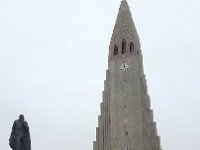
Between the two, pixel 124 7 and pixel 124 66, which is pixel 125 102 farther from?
pixel 124 7

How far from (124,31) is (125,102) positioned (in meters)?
16.0

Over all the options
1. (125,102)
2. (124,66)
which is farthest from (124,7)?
(125,102)

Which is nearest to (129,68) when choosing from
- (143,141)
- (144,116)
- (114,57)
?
(114,57)

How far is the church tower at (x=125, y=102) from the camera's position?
70875mm

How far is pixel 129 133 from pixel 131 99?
6.48m

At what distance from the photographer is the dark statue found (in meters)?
16.7

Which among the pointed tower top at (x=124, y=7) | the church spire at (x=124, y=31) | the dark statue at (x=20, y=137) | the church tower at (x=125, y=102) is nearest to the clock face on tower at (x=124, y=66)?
the church tower at (x=125, y=102)

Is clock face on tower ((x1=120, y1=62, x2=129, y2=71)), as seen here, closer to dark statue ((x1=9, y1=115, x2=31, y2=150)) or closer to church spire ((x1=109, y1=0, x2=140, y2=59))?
church spire ((x1=109, y1=0, x2=140, y2=59))

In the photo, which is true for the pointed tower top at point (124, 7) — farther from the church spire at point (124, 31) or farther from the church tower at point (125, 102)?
the church tower at point (125, 102)

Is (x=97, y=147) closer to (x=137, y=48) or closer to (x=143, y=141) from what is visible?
(x=143, y=141)

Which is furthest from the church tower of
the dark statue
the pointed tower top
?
the dark statue

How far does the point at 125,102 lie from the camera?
74625mm

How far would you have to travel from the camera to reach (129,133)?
71125 mm

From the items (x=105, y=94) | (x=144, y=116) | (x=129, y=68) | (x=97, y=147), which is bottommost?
(x=97, y=147)
